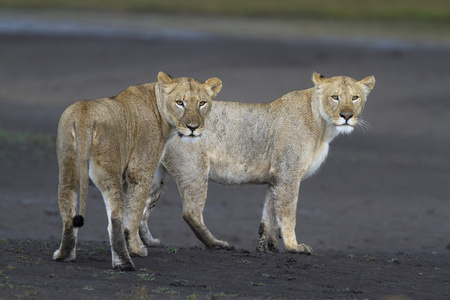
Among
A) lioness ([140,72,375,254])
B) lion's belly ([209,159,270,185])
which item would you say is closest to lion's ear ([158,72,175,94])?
lioness ([140,72,375,254])

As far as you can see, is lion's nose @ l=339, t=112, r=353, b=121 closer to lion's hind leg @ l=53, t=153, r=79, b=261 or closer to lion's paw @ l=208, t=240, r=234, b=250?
lion's paw @ l=208, t=240, r=234, b=250

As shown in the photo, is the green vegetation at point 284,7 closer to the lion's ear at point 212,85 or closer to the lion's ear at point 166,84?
the lion's ear at point 212,85

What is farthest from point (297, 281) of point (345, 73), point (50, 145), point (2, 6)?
point (2, 6)

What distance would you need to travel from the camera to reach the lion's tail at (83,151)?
6379 mm

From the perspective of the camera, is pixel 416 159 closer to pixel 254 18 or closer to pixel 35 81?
pixel 35 81

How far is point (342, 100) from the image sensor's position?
841 centimetres

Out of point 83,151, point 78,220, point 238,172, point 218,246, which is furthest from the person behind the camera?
point 238,172

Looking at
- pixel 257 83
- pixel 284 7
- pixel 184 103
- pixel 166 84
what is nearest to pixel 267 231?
pixel 184 103

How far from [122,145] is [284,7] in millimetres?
26833

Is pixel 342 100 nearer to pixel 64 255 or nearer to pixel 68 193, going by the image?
pixel 68 193

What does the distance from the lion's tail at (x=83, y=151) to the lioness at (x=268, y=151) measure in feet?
5.98

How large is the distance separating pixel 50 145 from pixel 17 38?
1094 centimetres

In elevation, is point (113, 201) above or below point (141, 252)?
above

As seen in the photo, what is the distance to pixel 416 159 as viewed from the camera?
15812 millimetres
